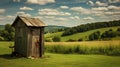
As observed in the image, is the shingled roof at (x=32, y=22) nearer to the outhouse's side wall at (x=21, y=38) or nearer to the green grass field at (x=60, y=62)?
the outhouse's side wall at (x=21, y=38)

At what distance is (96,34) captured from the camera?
5372 centimetres

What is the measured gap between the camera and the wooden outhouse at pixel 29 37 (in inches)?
824

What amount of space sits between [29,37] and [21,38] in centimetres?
118

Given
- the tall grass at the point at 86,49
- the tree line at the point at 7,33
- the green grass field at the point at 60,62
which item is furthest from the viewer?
the tree line at the point at 7,33

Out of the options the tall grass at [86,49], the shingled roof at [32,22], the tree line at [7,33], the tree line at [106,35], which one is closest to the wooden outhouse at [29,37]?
the shingled roof at [32,22]

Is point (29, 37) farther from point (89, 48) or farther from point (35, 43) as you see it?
point (89, 48)

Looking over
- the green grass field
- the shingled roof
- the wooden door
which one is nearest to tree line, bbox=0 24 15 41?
the shingled roof

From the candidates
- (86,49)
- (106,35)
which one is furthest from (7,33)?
(86,49)

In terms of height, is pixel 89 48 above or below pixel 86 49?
above

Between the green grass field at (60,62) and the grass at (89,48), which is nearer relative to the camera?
the green grass field at (60,62)

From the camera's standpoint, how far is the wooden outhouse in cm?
2094

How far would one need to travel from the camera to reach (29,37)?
20.9m

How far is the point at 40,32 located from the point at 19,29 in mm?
A: 1893

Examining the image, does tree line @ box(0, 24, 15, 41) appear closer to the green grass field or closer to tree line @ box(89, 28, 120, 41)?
tree line @ box(89, 28, 120, 41)
